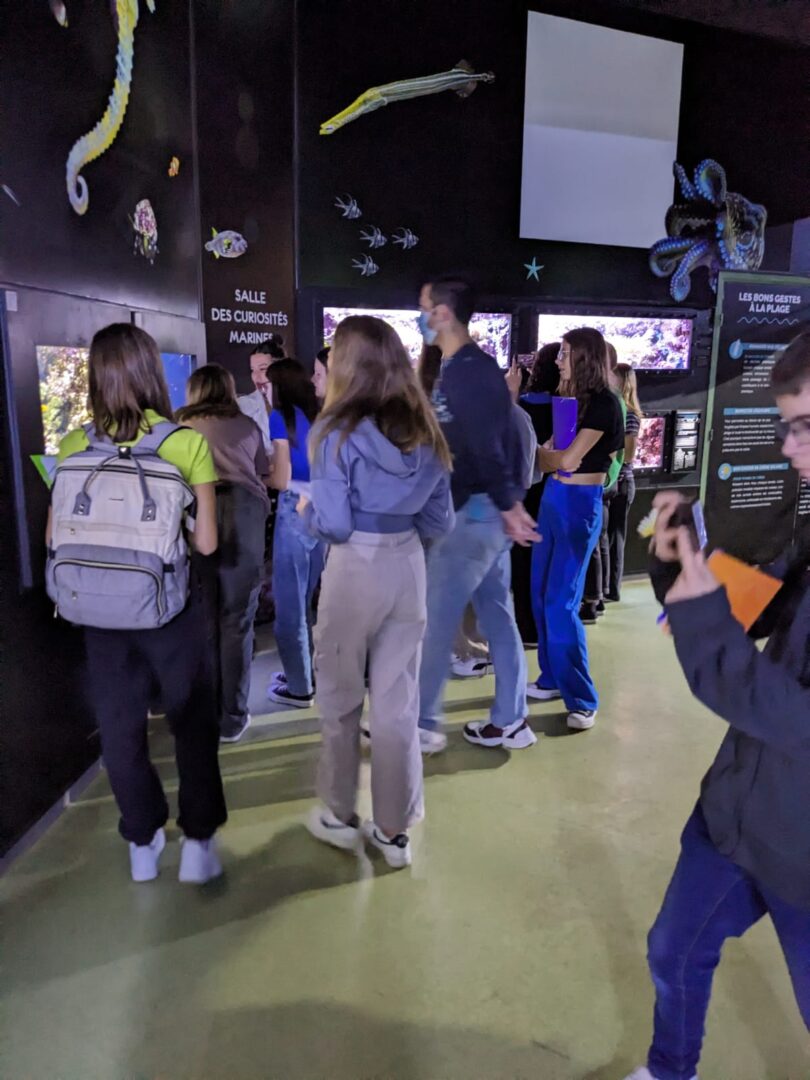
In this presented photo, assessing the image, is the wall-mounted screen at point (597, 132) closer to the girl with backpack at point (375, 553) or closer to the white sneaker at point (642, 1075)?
the girl with backpack at point (375, 553)

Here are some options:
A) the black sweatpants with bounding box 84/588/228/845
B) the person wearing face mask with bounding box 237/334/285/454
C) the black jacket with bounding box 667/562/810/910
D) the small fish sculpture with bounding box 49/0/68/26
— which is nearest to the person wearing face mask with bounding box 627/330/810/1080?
the black jacket with bounding box 667/562/810/910

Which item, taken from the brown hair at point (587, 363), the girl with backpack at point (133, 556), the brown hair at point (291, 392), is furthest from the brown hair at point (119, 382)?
the brown hair at point (587, 363)

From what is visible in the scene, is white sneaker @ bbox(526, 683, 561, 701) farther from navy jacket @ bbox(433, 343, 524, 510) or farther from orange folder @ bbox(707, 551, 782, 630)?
orange folder @ bbox(707, 551, 782, 630)

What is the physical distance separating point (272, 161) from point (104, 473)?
12.5 feet

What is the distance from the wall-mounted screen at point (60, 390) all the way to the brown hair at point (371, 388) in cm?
66

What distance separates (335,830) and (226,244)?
12.8ft

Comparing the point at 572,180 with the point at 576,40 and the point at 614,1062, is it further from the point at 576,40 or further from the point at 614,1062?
the point at 614,1062

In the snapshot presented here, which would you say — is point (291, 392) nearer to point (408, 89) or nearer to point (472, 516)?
point (472, 516)

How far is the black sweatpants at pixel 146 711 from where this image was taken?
2119 millimetres

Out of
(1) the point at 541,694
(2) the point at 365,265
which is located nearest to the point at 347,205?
(2) the point at 365,265

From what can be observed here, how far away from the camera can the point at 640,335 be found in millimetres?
5867

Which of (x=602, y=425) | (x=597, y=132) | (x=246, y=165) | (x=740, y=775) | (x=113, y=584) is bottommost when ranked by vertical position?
(x=740, y=775)

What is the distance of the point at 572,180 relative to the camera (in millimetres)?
5559

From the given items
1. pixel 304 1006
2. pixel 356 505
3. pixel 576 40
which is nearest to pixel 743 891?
pixel 304 1006
